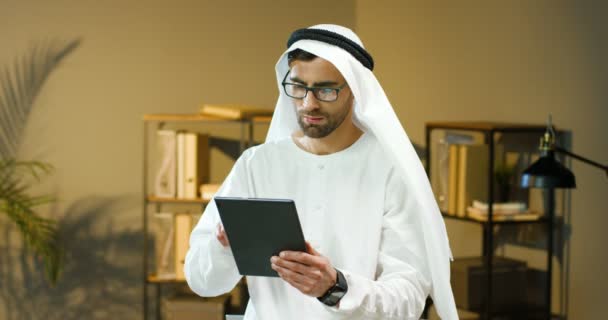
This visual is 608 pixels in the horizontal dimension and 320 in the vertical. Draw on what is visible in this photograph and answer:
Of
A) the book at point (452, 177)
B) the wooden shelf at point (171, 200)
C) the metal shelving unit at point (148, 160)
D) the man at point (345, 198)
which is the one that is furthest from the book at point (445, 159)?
the man at point (345, 198)

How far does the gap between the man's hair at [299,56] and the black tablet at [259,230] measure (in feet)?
1.37

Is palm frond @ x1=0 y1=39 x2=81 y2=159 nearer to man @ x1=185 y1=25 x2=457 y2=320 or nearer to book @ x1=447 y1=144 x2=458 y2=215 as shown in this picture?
book @ x1=447 y1=144 x2=458 y2=215

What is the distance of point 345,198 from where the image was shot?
204cm

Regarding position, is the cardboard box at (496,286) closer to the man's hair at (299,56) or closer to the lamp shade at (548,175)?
the lamp shade at (548,175)

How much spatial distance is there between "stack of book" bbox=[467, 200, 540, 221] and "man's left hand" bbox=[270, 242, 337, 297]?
92.1 inches

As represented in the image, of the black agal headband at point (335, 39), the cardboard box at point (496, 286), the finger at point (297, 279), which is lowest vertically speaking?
the cardboard box at point (496, 286)

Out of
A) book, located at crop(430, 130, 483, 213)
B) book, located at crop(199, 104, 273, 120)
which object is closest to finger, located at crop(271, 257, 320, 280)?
book, located at crop(430, 130, 483, 213)

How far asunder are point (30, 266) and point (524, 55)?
290cm

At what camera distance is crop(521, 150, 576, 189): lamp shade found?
11.4 feet

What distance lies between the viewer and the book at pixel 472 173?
413 centimetres

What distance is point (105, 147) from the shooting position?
5121 mm

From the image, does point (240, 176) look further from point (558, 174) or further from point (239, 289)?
point (239, 289)

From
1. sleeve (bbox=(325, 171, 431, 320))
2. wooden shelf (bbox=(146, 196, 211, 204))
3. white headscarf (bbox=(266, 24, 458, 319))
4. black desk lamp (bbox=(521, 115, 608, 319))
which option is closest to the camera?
sleeve (bbox=(325, 171, 431, 320))

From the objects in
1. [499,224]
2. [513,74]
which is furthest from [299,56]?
[513,74]
